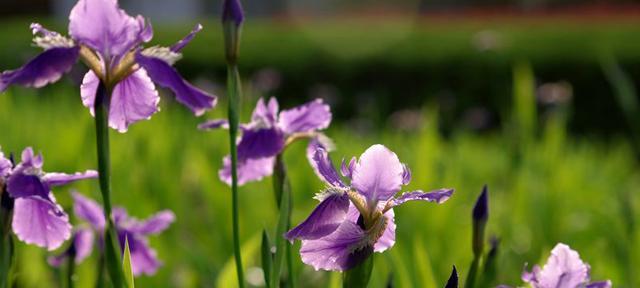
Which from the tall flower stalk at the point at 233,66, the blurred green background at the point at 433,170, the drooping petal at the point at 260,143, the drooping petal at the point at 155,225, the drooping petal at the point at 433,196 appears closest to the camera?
the drooping petal at the point at 433,196

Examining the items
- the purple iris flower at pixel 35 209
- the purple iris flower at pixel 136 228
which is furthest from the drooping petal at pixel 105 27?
the purple iris flower at pixel 136 228

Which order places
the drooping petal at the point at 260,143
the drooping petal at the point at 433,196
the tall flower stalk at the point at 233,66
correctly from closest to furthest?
the drooping petal at the point at 433,196 → the tall flower stalk at the point at 233,66 → the drooping petal at the point at 260,143

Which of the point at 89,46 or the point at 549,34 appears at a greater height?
the point at 549,34

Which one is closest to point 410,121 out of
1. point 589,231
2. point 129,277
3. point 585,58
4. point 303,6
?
point 589,231

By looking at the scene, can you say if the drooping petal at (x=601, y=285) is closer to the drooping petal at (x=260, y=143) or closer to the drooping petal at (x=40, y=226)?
the drooping petal at (x=260, y=143)

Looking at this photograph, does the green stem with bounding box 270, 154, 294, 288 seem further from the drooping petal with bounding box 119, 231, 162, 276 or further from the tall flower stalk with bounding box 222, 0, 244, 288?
the drooping petal with bounding box 119, 231, 162, 276

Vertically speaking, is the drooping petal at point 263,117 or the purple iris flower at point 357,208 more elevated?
the drooping petal at point 263,117

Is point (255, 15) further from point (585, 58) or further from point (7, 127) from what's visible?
point (7, 127)

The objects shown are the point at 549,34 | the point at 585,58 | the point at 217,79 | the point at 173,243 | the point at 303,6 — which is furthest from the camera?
the point at 303,6
